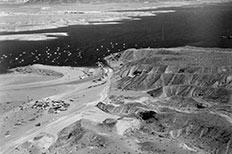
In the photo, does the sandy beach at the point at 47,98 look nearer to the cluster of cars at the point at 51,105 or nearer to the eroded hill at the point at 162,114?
the cluster of cars at the point at 51,105

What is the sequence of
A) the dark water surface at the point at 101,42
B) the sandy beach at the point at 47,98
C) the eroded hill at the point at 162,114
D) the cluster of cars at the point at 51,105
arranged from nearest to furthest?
the eroded hill at the point at 162,114, the sandy beach at the point at 47,98, the cluster of cars at the point at 51,105, the dark water surface at the point at 101,42

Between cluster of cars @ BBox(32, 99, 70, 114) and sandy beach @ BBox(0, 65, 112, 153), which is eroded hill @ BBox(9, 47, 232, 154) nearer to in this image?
sandy beach @ BBox(0, 65, 112, 153)

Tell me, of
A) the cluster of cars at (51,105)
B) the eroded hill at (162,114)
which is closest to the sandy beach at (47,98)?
the cluster of cars at (51,105)

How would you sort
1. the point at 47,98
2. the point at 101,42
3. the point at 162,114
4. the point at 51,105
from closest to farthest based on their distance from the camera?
1. the point at 162,114
2. the point at 51,105
3. the point at 47,98
4. the point at 101,42

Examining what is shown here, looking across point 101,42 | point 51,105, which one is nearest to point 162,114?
point 51,105

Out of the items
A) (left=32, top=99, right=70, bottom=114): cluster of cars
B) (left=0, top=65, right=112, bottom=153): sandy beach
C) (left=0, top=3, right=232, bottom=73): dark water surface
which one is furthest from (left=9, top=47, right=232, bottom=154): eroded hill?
(left=0, top=3, right=232, bottom=73): dark water surface

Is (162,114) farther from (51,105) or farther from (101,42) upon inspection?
(101,42)

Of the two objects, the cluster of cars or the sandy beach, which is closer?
the sandy beach

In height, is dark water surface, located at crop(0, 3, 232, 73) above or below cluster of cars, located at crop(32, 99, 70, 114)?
below

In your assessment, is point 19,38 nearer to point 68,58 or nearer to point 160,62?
point 68,58

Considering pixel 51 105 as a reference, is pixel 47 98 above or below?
below

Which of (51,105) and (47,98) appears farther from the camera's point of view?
(47,98)
